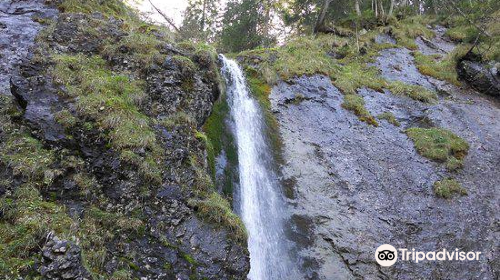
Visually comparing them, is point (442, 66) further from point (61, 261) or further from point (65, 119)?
point (61, 261)

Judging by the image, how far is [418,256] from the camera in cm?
805

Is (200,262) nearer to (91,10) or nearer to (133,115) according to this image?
(133,115)

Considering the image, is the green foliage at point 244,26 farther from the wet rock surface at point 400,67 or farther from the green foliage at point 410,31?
the green foliage at point 410,31

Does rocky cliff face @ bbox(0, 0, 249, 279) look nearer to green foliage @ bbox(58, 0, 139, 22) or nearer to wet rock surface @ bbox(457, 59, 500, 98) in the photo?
green foliage @ bbox(58, 0, 139, 22)

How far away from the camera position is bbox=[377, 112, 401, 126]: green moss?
40.1 feet

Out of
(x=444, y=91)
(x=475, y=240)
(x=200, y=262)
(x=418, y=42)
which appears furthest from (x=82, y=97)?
(x=418, y=42)

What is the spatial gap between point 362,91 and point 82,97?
1031 centimetres

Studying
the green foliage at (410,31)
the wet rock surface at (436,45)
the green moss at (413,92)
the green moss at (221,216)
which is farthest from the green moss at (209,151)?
the wet rock surface at (436,45)

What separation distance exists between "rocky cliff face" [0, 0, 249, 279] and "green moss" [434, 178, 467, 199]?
19.7ft

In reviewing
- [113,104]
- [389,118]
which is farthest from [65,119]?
[389,118]

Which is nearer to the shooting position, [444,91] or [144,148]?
[144,148]

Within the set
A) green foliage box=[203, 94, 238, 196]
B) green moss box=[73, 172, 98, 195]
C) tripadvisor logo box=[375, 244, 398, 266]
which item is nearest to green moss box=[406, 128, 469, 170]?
tripadvisor logo box=[375, 244, 398, 266]

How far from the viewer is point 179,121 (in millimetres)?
7676

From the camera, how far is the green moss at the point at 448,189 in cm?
939
